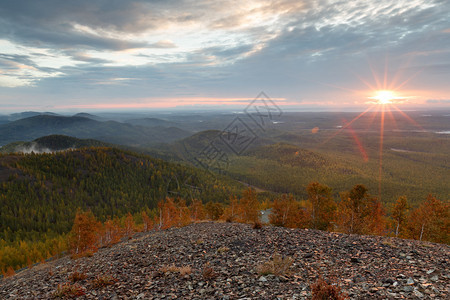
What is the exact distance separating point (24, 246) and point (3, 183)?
127746 mm

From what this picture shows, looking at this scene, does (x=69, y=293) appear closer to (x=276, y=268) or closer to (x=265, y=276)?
(x=265, y=276)

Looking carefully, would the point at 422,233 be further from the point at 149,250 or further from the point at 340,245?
the point at 149,250

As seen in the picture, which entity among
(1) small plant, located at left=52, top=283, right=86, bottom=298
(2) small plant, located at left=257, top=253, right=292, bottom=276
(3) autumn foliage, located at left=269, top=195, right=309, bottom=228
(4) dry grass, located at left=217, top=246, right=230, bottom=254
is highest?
(2) small plant, located at left=257, top=253, right=292, bottom=276

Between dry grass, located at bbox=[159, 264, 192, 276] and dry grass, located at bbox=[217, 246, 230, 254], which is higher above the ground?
dry grass, located at bbox=[159, 264, 192, 276]

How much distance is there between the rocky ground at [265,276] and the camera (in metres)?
11.7

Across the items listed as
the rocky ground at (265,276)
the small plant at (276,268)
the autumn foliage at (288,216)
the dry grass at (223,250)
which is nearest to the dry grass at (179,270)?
the rocky ground at (265,276)

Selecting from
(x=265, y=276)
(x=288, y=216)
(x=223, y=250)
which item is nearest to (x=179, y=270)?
(x=223, y=250)

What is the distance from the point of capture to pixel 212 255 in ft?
66.8

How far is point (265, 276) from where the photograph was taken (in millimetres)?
14258

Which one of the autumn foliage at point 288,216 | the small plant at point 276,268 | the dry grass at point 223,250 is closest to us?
the small plant at point 276,268

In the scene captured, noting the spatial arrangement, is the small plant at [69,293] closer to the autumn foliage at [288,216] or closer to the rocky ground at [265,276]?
the rocky ground at [265,276]

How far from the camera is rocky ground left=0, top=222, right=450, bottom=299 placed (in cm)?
1171

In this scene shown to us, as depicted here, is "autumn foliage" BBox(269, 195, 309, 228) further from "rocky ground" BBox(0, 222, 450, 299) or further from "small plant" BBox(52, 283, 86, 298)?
"small plant" BBox(52, 283, 86, 298)

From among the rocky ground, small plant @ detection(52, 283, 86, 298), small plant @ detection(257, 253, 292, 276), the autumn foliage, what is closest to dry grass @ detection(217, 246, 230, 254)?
the rocky ground
